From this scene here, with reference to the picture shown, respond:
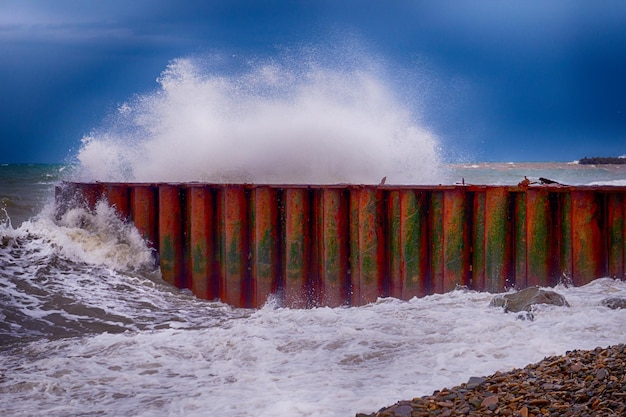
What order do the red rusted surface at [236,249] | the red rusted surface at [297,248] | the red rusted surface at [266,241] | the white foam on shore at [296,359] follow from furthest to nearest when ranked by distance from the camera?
the red rusted surface at [236,249] < the red rusted surface at [266,241] < the red rusted surface at [297,248] < the white foam on shore at [296,359]

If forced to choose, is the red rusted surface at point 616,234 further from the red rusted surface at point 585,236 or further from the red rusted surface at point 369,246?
the red rusted surface at point 369,246

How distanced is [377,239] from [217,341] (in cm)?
293

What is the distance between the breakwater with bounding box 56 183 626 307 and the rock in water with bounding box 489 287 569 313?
1.07m

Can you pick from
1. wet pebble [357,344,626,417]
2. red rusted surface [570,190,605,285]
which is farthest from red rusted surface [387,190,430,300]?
wet pebble [357,344,626,417]

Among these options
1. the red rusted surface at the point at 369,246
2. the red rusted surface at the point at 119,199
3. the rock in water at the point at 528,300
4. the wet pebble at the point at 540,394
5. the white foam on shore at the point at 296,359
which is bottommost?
the white foam on shore at the point at 296,359

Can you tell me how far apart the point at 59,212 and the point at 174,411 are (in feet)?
22.4

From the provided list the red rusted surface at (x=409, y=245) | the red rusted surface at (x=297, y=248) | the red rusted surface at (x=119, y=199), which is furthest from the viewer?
the red rusted surface at (x=119, y=199)

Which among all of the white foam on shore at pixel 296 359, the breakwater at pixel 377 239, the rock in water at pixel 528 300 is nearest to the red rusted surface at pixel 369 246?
the breakwater at pixel 377 239

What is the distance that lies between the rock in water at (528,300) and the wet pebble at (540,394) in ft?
7.66

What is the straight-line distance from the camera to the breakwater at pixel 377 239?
8.58 metres

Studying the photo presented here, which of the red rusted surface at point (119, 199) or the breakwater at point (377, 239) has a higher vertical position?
the red rusted surface at point (119, 199)

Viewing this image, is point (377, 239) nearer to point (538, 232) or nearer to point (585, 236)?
point (538, 232)

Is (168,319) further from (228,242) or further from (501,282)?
(501,282)

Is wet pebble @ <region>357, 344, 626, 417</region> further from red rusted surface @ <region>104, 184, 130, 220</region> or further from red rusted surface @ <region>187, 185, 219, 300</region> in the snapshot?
red rusted surface @ <region>104, 184, 130, 220</region>
